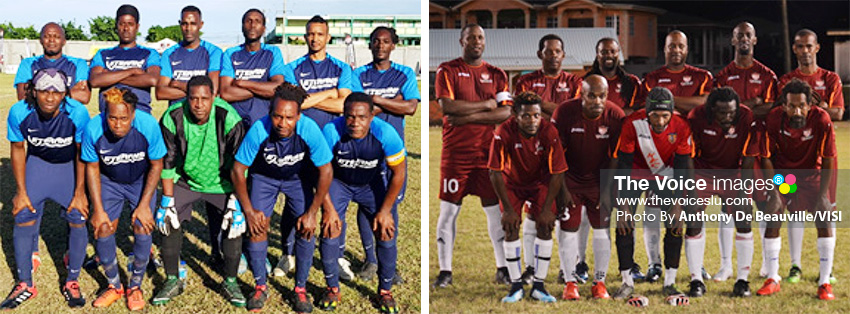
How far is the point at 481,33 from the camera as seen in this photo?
5992mm

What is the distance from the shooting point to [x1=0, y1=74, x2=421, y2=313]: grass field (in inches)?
217

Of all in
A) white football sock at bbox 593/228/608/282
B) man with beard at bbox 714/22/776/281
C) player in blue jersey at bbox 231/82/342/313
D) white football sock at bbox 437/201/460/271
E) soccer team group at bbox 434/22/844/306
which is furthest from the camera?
white football sock at bbox 437/201/460/271

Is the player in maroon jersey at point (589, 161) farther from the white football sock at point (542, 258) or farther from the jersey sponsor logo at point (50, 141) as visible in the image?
the jersey sponsor logo at point (50, 141)

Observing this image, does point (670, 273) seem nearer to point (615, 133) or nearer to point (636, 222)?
point (636, 222)

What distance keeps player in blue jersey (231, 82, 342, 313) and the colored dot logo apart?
10.8ft

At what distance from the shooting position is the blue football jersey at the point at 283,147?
16.8ft

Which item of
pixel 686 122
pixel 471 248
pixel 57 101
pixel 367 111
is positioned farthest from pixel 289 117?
pixel 686 122

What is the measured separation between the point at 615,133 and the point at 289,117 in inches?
94.4

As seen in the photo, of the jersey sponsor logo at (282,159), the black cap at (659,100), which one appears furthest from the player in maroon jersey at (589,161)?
the jersey sponsor logo at (282,159)

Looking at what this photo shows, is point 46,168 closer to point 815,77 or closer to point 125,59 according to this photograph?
point 125,59

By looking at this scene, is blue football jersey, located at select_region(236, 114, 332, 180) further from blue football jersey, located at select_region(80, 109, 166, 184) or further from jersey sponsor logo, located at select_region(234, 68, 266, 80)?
jersey sponsor logo, located at select_region(234, 68, 266, 80)

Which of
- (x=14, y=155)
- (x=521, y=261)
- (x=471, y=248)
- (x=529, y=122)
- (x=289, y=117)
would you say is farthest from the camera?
(x=471, y=248)

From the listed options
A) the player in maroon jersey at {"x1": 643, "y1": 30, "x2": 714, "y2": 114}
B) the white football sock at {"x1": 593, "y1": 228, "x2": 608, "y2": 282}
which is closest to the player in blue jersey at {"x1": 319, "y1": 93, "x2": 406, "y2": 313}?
the white football sock at {"x1": 593, "y1": 228, "x2": 608, "y2": 282}

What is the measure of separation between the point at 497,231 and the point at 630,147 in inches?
47.2
